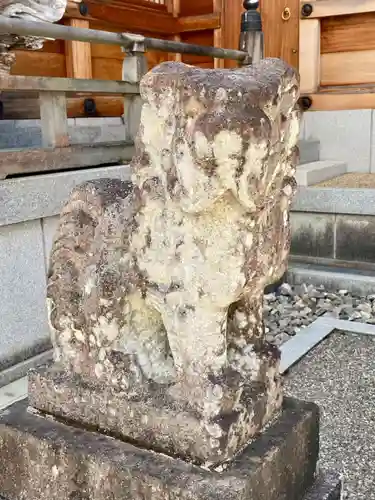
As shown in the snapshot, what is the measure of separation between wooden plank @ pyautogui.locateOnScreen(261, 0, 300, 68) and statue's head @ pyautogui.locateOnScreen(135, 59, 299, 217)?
5.00 meters

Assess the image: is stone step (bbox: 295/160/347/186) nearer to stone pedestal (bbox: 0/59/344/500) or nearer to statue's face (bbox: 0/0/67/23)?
statue's face (bbox: 0/0/67/23)

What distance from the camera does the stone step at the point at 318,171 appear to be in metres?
4.90

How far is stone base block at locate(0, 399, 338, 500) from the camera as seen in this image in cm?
122

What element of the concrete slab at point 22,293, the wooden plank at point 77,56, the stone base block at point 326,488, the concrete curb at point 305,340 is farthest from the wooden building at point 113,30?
the stone base block at point 326,488

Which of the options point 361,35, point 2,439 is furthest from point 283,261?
point 361,35

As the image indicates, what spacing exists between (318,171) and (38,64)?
8.34 ft

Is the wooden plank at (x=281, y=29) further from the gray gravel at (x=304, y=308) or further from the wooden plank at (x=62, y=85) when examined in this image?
the wooden plank at (x=62, y=85)


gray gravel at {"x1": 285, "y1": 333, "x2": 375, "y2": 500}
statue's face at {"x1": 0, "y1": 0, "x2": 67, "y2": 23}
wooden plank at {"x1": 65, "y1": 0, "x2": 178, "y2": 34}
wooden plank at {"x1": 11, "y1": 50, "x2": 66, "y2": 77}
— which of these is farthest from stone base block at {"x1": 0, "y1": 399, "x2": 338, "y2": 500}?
wooden plank at {"x1": 65, "y1": 0, "x2": 178, "y2": 34}

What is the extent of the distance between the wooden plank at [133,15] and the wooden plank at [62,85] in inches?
67.8

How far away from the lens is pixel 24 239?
296 centimetres

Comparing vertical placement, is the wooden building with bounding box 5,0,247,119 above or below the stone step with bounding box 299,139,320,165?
above

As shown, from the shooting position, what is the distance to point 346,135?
5750mm

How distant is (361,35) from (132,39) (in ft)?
9.60

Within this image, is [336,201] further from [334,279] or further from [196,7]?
[196,7]
